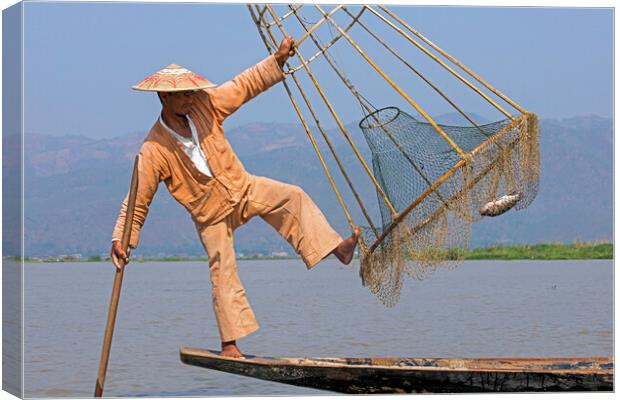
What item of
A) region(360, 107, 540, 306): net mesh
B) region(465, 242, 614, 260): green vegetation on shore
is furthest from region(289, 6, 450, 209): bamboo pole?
region(465, 242, 614, 260): green vegetation on shore

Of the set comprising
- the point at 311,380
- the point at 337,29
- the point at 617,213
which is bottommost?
the point at 311,380

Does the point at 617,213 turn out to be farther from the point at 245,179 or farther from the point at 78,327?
the point at 78,327

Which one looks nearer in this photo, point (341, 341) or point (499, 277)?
point (341, 341)

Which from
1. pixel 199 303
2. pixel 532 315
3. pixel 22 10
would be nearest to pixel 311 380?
pixel 22 10

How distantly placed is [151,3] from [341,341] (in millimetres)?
4244

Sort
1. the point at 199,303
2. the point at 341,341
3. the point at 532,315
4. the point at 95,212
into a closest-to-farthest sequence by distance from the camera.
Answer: the point at 341,341 → the point at 532,315 → the point at 199,303 → the point at 95,212

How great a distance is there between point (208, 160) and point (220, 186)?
0.50 ft

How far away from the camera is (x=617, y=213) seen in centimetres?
901

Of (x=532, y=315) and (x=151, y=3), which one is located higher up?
(x=151, y=3)

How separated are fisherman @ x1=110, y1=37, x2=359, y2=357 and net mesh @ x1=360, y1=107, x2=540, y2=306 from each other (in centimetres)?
24

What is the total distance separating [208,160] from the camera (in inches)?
336

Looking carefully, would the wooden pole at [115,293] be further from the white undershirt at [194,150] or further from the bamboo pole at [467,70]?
the bamboo pole at [467,70]

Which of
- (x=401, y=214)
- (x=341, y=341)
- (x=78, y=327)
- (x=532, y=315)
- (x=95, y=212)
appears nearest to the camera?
(x=401, y=214)

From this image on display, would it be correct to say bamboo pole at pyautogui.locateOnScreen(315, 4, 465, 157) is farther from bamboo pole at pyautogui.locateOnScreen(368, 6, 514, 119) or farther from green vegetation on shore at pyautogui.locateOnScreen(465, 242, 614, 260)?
green vegetation on shore at pyautogui.locateOnScreen(465, 242, 614, 260)
